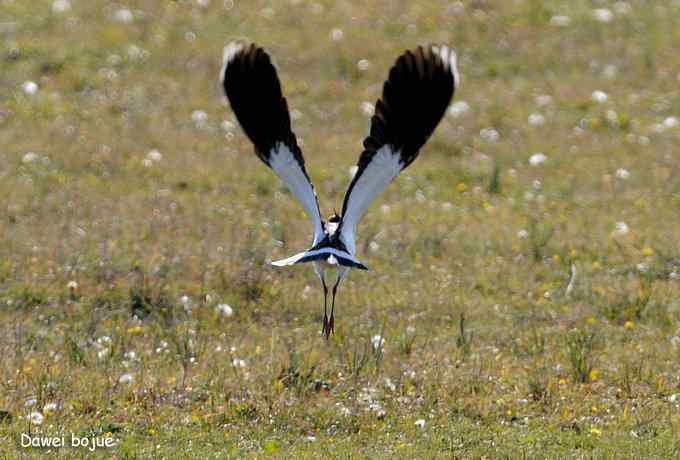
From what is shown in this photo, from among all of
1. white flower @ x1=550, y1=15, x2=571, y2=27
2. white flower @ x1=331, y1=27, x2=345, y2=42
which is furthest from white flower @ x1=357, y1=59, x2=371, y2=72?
white flower @ x1=550, y1=15, x2=571, y2=27

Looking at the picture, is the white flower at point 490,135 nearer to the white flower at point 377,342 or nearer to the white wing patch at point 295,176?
the white flower at point 377,342

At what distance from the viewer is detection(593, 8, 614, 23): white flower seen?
17.2m

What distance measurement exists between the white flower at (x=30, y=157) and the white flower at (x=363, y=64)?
176 inches

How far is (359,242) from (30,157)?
3876 millimetres

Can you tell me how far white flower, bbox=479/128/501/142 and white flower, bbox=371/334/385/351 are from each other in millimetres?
5635

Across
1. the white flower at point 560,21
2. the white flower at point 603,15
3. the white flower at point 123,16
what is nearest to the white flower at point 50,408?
the white flower at point 123,16

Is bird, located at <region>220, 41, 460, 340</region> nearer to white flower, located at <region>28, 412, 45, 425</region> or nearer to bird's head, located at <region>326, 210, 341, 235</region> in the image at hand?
bird's head, located at <region>326, 210, 341, 235</region>

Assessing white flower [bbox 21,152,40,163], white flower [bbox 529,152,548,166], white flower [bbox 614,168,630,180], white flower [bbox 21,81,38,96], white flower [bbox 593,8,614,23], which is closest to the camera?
white flower [bbox 21,152,40,163]

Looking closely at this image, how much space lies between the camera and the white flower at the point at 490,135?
14.1m

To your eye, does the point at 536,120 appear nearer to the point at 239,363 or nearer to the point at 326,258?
the point at 239,363

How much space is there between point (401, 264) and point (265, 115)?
3124 millimetres

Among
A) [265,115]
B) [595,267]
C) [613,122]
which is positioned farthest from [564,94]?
[265,115]

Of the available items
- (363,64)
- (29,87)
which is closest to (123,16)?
(29,87)

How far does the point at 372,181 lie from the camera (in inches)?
308
